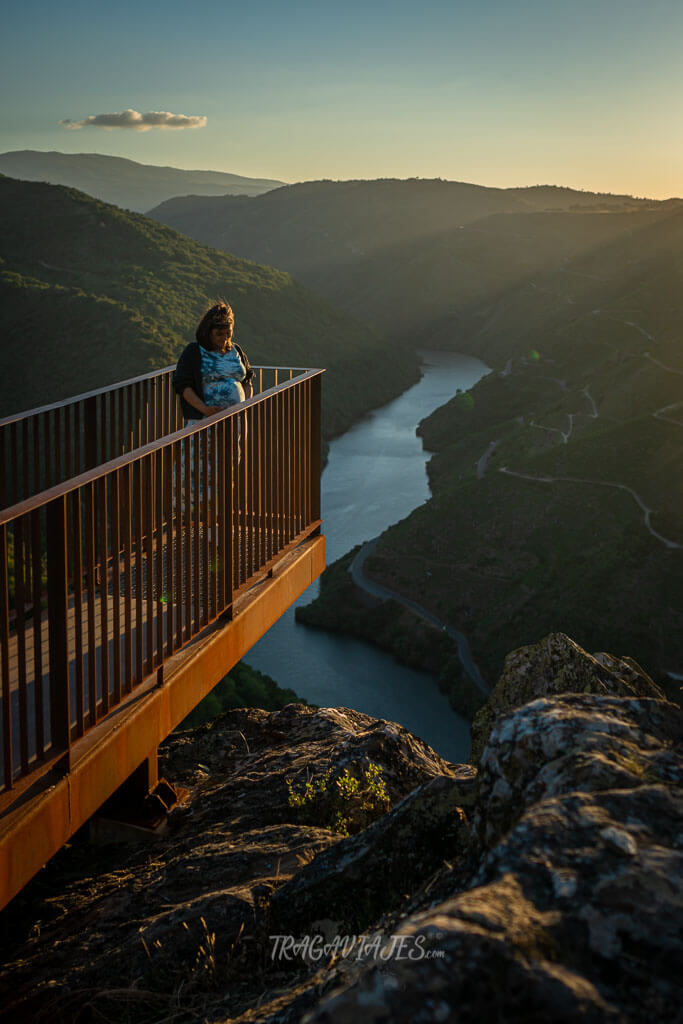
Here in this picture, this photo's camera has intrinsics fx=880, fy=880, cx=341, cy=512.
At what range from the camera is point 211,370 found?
4875mm

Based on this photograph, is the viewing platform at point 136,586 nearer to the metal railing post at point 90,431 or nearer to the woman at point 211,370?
the metal railing post at point 90,431

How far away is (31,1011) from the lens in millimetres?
2744

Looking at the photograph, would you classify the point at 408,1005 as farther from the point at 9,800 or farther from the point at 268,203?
the point at 268,203

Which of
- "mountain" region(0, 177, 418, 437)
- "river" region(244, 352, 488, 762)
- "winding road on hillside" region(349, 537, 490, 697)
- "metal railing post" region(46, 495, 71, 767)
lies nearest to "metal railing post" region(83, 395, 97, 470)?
"metal railing post" region(46, 495, 71, 767)

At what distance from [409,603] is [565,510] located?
9546mm

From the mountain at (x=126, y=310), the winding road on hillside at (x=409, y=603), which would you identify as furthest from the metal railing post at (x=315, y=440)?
the mountain at (x=126, y=310)

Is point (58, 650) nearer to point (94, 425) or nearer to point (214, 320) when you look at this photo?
point (214, 320)

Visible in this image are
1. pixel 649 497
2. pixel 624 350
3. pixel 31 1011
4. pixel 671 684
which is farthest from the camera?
pixel 624 350

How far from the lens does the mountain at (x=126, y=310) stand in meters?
53.5

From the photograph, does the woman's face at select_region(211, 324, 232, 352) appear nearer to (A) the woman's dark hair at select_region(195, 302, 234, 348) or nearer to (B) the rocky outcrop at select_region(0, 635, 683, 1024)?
(A) the woman's dark hair at select_region(195, 302, 234, 348)

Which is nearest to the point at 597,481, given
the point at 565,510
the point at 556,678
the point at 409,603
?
the point at 565,510

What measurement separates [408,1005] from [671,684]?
38.3m

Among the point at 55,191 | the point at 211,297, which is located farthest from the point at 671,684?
the point at 55,191

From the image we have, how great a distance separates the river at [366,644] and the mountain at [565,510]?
191 cm
